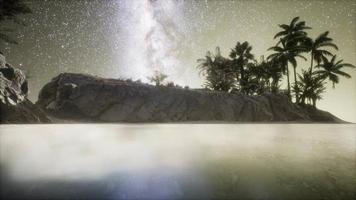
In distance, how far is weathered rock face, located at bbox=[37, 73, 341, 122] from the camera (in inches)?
849

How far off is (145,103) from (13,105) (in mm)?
11100

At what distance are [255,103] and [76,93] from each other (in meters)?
19.4

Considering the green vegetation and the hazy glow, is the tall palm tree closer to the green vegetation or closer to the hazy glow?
the green vegetation

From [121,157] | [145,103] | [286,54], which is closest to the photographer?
[121,157]

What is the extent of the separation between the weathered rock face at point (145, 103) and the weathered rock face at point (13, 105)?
396 cm

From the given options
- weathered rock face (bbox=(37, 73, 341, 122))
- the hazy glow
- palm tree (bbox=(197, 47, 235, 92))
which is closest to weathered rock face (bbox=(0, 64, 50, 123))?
weathered rock face (bbox=(37, 73, 341, 122))

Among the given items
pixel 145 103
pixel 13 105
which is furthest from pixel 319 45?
pixel 13 105

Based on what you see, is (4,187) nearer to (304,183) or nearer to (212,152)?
(212,152)

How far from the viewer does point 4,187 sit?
11.5 ft

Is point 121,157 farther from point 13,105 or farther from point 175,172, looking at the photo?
point 13,105

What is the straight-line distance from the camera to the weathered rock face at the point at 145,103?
2156 centimetres

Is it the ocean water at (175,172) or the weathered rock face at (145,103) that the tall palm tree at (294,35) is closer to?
the weathered rock face at (145,103)

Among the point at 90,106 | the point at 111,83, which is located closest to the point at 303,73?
the point at 111,83

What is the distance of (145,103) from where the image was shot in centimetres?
2322
